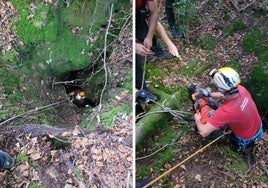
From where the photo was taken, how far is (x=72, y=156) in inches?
137

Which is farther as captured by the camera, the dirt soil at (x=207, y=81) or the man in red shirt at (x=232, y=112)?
the dirt soil at (x=207, y=81)

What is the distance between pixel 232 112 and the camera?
11.6 feet

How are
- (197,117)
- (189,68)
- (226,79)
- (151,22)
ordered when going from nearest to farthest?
1. (151,22)
2. (226,79)
3. (197,117)
4. (189,68)

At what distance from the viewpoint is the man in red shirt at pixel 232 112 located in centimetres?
345

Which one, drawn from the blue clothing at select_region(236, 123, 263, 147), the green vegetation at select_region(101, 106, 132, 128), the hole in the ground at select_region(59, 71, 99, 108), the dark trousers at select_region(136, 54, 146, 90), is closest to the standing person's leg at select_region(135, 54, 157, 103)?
the dark trousers at select_region(136, 54, 146, 90)

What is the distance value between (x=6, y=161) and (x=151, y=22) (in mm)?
1929

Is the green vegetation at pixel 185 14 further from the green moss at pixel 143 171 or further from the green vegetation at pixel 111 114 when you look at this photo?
the green moss at pixel 143 171

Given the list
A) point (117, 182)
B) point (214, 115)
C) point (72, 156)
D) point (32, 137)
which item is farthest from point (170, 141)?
point (32, 137)

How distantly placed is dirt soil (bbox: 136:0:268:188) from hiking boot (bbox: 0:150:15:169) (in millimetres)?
1261

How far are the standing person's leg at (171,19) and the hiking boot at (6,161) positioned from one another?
3335mm

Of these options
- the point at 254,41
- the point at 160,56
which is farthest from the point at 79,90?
the point at 254,41

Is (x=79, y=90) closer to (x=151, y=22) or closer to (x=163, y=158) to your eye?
(x=163, y=158)

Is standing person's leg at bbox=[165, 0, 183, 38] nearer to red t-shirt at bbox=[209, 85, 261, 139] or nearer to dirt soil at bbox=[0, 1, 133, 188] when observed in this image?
dirt soil at bbox=[0, 1, 133, 188]

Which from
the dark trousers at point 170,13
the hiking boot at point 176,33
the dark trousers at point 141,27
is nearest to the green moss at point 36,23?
the dark trousers at point 170,13
